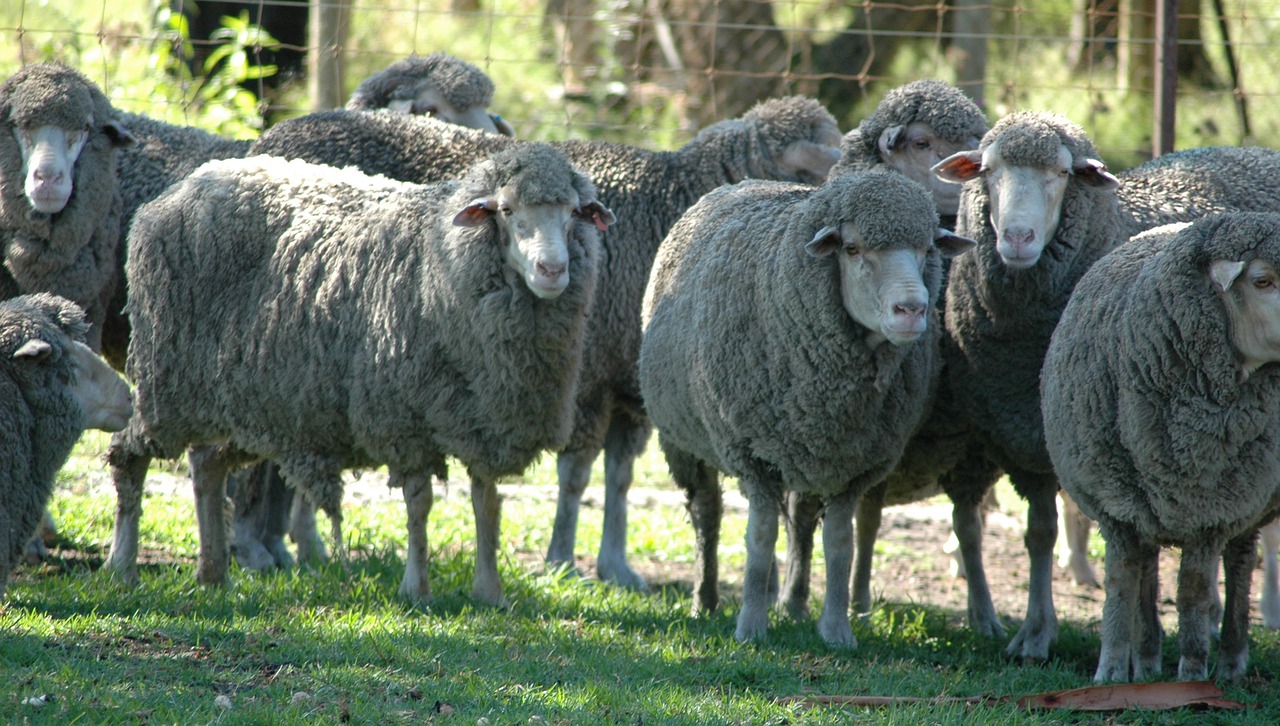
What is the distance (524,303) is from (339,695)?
78.4 inches

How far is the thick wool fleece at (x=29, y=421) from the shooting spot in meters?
5.05

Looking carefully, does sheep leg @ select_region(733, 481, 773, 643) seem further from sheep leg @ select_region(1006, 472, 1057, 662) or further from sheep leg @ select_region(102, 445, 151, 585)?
sheep leg @ select_region(102, 445, 151, 585)

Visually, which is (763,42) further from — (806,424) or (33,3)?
(806,424)

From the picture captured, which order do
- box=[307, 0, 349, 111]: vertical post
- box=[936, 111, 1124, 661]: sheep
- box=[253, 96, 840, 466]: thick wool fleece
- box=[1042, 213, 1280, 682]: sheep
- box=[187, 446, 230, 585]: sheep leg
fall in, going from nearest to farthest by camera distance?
box=[1042, 213, 1280, 682]: sheep < box=[936, 111, 1124, 661]: sheep < box=[187, 446, 230, 585]: sheep leg < box=[253, 96, 840, 466]: thick wool fleece < box=[307, 0, 349, 111]: vertical post

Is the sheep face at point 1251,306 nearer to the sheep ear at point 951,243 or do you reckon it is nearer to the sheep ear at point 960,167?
the sheep ear at point 951,243

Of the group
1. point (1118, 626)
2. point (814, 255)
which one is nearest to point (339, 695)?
point (814, 255)

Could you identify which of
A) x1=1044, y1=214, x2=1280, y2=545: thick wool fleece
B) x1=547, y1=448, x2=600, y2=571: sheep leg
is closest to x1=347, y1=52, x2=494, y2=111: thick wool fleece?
x1=547, y1=448, x2=600, y2=571: sheep leg

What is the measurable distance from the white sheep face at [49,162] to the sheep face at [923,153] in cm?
382

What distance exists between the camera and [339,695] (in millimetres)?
4371

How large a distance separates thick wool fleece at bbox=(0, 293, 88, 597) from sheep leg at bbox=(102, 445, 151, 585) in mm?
932

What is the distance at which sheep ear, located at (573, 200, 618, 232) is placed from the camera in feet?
19.4

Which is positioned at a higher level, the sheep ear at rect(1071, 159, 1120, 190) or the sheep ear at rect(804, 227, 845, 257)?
the sheep ear at rect(1071, 159, 1120, 190)

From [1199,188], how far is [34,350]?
4932 mm

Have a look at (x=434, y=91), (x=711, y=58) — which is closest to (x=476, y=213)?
(x=434, y=91)
